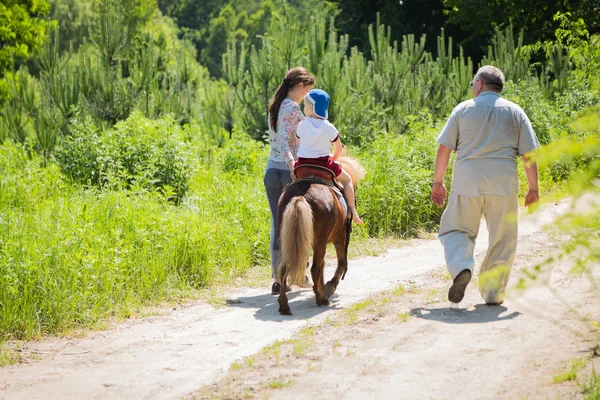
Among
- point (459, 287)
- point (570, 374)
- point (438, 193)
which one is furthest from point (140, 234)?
point (570, 374)

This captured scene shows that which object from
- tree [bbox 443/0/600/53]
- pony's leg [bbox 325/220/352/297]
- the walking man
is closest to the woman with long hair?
pony's leg [bbox 325/220/352/297]

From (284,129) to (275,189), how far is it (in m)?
0.60

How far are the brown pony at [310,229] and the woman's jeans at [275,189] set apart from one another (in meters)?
0.47

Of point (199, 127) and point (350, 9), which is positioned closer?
point (199, 127)

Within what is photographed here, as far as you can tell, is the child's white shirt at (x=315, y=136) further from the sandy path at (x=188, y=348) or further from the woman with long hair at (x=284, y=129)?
the sandy path at (x=188, y=348)

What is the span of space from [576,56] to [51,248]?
30.7ft

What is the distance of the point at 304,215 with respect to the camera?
638cm

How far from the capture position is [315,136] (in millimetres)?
6824

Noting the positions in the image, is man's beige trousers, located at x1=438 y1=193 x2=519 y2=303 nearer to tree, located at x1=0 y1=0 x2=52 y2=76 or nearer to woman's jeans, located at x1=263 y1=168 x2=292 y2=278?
woman's jeans, located at x1=263 y1=168 x2=292 y2=278

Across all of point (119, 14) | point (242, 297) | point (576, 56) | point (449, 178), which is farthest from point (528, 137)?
point (119, 14)

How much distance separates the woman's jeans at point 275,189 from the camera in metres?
7.41

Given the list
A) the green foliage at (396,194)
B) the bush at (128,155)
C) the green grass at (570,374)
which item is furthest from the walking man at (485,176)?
the bush at (128,155)

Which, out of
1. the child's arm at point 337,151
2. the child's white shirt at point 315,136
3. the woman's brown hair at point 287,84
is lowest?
the child's arm at point 337,151

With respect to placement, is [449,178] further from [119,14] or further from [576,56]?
[119,14]
